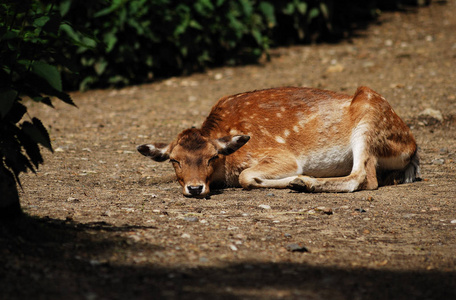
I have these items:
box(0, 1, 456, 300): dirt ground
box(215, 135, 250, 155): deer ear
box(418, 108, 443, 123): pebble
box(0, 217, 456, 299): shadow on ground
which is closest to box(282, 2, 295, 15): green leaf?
box(0, 1, 456, 300): dirt ground

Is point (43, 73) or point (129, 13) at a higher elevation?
point (43, 73)

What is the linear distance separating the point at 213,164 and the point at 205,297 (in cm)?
324

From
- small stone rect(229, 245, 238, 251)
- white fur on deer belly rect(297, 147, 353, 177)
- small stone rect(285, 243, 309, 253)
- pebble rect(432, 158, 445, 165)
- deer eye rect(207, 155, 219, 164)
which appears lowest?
pebble rect(432, 158, 445, 165)

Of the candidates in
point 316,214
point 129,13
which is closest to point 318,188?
point 316,214

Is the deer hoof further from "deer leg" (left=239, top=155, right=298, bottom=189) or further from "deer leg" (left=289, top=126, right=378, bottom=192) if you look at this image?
"deer leg" (left=239, top=155, right=298, bottom=189)

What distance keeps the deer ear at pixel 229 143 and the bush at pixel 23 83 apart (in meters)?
2.53

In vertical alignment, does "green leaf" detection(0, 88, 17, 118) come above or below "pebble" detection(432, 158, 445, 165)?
above

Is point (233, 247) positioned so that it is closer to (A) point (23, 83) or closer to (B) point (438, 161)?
(A) point (23, 83)

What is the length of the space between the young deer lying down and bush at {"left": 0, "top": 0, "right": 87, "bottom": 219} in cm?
242

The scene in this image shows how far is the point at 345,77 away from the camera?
11.3 meters

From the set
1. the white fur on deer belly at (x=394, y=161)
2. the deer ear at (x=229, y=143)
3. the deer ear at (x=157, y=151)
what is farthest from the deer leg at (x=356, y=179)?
the deer ear at (x=157, y=151)

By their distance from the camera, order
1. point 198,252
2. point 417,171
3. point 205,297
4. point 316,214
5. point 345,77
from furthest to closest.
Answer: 1. point 345,77
2. point 417,171
3. point 316,214
4. point 198,252
5. point 205,297

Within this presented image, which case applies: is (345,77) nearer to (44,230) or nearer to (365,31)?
(365,31)

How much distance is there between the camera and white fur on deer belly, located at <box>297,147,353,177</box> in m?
6.74
